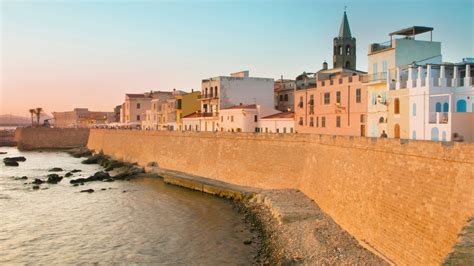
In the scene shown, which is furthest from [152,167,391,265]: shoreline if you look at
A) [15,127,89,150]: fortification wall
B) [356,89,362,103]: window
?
[15,127,89,150]: fortification wall

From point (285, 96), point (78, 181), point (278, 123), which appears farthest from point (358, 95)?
point (78, 181)

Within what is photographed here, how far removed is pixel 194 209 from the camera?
28953 millimetres

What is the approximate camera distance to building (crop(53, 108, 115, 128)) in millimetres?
134000

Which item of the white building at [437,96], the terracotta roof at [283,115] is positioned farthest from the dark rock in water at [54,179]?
the white building at [437,96]

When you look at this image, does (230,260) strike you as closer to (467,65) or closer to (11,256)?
(11,256)

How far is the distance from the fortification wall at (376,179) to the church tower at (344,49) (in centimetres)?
2184

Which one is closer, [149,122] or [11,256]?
[11,256]

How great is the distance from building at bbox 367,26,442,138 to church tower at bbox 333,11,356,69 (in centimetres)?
1946

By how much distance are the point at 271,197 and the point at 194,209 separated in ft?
16.7

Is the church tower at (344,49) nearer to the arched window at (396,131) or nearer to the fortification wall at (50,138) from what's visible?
the arched window at (396,131)

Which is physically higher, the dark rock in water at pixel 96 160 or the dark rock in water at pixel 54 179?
the dark rock in water at pixel 96 160

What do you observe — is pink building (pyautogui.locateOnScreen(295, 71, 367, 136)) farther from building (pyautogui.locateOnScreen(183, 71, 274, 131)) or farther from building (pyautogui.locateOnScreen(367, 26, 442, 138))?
building (pyautogui.locateOnScreen(183, 71, 274, 131))

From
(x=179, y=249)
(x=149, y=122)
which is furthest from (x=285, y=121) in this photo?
(x=149, y=122)

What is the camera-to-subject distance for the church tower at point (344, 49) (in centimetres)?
5384
